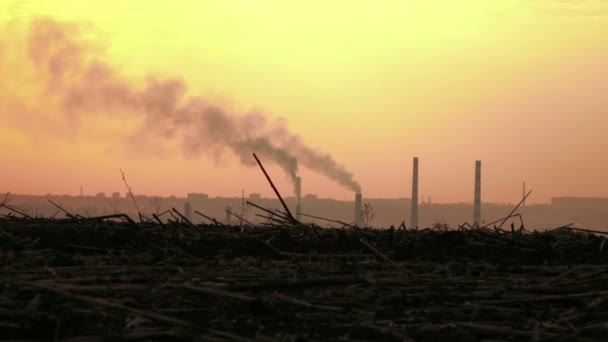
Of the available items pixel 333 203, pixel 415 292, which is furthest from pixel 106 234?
pixel 333 203

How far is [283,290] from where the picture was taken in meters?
4.16

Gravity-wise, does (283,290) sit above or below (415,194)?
below

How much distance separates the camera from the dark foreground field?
3477mm

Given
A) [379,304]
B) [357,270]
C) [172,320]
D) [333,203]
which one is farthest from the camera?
[333,203]

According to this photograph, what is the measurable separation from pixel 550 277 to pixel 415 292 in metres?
1.17

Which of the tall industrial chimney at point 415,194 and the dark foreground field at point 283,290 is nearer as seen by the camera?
the dark foreground field at point 283,290

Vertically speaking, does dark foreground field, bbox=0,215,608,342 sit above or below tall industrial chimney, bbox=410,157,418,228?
below

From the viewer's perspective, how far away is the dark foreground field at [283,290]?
3.48m

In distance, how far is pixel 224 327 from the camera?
3.49m

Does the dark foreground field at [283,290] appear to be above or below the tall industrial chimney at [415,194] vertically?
below

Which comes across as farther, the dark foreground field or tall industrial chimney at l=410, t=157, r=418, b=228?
tall industrial chimney at l=410, t=157, r=418, b=228

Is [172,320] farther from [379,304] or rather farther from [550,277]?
[550,277]

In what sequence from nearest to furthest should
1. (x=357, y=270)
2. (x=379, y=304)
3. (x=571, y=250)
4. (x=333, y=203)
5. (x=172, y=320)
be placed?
1. (x=172, y=320)
2. (x=379, y=304)
3. (x=357, y=270)
4. (x=571, y=250)
5. (x=333, y=203)

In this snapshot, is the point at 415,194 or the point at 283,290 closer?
the point at 283,290
